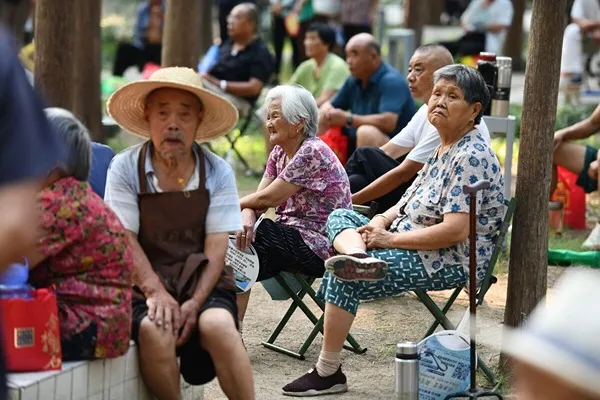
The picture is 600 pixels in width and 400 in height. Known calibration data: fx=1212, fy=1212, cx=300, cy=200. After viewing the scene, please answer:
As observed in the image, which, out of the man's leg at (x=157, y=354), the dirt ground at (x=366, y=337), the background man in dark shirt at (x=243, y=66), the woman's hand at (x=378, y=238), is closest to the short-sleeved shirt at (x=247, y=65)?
the background man in dark shirt at (x=243, y=66)

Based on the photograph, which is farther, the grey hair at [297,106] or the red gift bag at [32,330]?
the grey hair at [297,106]

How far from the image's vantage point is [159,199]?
4.55 meters

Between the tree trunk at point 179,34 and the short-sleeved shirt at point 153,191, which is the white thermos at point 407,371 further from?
the tree trunk at point 179,34

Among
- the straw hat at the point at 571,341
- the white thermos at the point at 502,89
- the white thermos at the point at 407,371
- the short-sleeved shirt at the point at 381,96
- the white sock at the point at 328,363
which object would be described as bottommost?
the white sock at the point at 328,363

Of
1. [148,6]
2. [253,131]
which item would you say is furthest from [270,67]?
[148,6]

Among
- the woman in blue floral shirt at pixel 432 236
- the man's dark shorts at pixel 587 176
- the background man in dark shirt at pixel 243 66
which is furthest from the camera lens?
the background man in dark shirt at pixel 243 66

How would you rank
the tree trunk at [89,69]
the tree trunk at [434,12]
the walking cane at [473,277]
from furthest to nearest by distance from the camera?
1. the tree trunk at [434,12]
2. the tree trunk at [89,69]
3. the walking cane at [473,277]

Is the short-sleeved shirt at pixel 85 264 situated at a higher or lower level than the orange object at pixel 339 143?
higher

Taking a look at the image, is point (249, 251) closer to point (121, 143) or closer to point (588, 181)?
point (588, 181)

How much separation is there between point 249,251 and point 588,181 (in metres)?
3.52

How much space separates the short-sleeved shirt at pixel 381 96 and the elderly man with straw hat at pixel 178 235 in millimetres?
3807

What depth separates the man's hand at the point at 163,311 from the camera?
4328 mm

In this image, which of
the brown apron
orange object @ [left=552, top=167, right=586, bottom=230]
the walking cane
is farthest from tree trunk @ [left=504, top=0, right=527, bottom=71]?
the brown apron

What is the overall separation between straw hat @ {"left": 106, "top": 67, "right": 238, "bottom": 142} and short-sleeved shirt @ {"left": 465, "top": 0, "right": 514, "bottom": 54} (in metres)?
12.2
